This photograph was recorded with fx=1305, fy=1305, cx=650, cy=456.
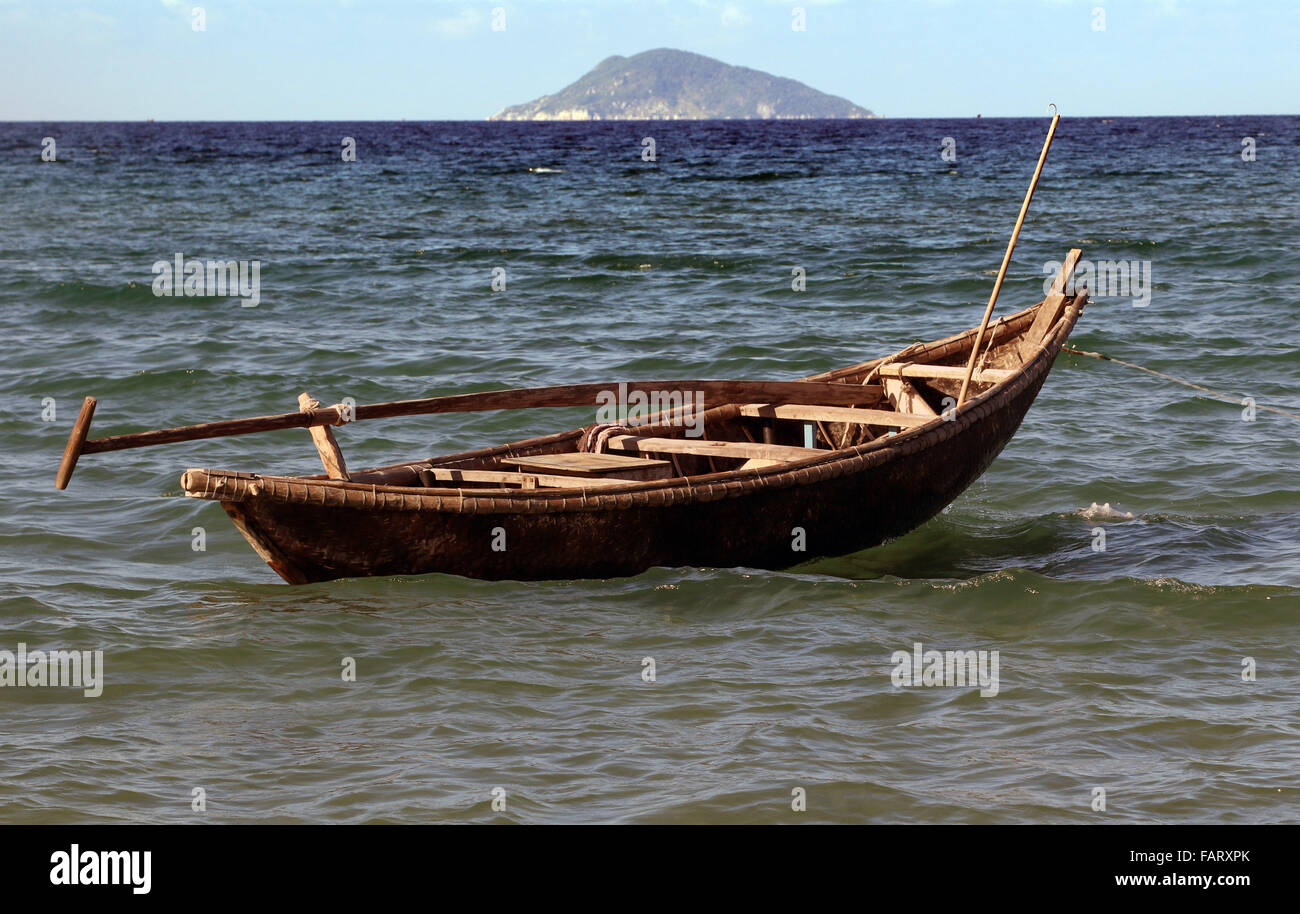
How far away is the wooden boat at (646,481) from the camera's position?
23.8ft

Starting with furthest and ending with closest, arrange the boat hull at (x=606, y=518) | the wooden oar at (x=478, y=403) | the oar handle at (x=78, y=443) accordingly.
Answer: the boat hull at (x=606, y=518)
the wooden oar at (x=478, y=403)
the oar handle at (x=78, y=443)

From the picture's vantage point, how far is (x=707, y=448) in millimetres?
8969

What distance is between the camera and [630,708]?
6410 mm

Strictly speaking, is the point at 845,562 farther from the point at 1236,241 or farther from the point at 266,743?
the point at 1236,241

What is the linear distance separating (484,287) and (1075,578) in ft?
49.5

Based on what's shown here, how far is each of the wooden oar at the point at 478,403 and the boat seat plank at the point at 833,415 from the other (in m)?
0.09

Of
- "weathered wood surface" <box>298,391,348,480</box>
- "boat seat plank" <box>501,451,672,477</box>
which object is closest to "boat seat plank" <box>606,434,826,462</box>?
"boat seat plank" <box>501,451,672,477</box>

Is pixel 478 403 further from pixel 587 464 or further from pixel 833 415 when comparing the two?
pixel 833 415

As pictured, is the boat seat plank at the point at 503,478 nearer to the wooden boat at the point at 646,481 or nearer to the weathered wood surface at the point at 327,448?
the wooden boat at the point at 646,481

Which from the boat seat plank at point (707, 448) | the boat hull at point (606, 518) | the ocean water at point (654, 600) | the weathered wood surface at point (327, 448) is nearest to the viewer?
the ocean water at point (654, 600)

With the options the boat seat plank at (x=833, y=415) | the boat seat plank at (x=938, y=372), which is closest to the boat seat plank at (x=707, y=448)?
the boat seat plank at (x=833, y=415)

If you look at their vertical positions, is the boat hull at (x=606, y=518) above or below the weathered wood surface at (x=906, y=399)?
below

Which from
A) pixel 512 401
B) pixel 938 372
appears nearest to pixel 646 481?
pixel 512 401

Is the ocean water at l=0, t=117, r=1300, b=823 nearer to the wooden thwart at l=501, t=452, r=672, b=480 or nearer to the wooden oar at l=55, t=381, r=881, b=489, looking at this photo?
the wooden thwart at l=501, t=452, r=672, b=480
